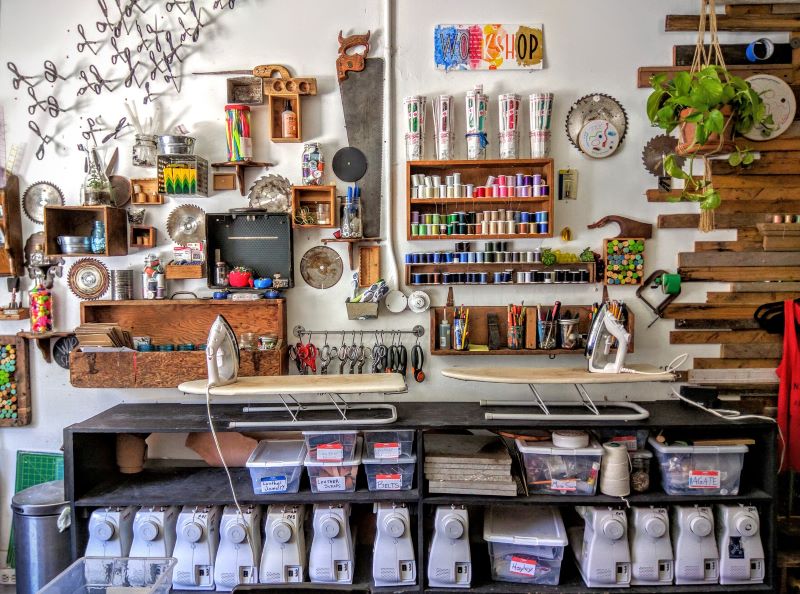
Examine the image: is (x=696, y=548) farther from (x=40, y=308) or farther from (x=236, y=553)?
(x=40, y=308)

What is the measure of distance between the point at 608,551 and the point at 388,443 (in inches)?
42.8

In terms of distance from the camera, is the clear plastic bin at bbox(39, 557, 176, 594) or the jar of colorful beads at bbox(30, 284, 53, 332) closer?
the clear plastic bin at bbox(39, 557, 176, 594)

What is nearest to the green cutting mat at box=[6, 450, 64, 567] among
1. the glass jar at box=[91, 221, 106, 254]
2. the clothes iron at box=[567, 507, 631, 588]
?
the glass jar at box=[91, 221, 106, 254]

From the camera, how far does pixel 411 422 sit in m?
2.47

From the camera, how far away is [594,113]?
9.50 ft

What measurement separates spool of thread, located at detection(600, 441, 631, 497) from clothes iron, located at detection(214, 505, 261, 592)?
64.0 inches

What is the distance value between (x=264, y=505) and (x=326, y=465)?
17.6 inches

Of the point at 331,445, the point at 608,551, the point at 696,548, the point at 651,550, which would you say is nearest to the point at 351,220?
the point at 331,445

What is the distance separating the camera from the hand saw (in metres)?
2.89

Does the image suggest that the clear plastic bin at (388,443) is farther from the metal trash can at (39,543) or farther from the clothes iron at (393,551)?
the metal trash can at (39,543)

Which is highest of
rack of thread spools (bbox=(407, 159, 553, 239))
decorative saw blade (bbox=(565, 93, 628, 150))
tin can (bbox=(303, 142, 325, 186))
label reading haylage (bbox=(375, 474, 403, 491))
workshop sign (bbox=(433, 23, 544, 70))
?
workshop sign (bbox=(433, 23, 544, 70))

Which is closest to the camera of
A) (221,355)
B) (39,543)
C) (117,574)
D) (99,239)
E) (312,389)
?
(117,574)

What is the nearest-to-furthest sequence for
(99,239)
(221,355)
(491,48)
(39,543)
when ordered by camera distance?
(221,355) → (39,543) → (99,239) → (491,48)

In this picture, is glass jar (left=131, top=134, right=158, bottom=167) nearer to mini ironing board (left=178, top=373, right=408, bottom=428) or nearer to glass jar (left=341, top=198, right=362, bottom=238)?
glass jar (left=341, top=198, right=362, bottom=238)
